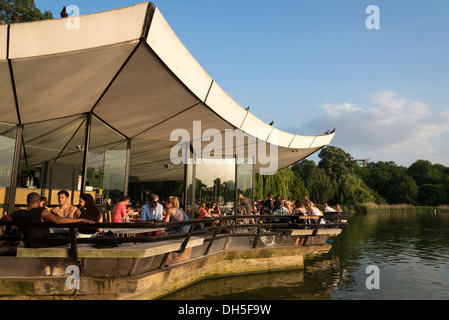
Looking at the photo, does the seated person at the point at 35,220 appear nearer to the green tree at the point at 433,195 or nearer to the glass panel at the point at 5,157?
the glass panel at the point at 5,157

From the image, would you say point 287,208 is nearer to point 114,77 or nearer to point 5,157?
point 114,77

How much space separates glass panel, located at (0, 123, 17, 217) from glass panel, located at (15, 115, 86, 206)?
38cm

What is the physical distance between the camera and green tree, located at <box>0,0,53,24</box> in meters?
24.9

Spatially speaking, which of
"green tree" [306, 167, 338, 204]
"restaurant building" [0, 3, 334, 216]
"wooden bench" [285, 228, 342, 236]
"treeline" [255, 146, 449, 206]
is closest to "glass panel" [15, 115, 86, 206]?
"restaurant building" [0, 3, 334, 216]

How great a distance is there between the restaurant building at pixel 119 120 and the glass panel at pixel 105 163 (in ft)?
0.11

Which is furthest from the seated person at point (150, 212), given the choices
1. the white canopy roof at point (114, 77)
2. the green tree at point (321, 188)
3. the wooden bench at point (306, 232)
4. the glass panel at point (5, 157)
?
the green tree at point (321, 188)

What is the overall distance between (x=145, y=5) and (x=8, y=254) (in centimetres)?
490

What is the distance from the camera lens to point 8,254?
5.96 meters

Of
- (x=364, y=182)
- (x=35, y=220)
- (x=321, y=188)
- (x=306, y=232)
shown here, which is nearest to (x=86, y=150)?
(x=35, y=220)

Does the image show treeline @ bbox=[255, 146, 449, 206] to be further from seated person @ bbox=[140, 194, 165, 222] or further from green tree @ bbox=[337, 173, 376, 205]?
seated person @ bbox=[140, 194, 165, 222]

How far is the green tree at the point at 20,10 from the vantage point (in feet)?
81.8

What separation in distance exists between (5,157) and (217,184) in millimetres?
7576
